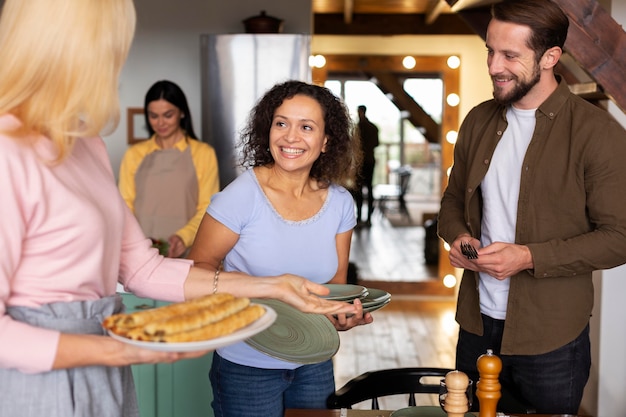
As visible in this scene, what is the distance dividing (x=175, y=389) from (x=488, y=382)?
1.80 meters

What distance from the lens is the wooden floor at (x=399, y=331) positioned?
558 cm

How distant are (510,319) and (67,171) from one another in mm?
1497

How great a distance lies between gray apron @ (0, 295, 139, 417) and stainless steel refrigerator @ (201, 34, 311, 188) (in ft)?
11.6

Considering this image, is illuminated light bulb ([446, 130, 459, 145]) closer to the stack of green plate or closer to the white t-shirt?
the white t-shirt

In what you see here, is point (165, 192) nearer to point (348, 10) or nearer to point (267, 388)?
point (267, 388)

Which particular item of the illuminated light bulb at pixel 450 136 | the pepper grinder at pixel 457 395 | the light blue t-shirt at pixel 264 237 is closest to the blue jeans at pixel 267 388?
the light blue t-shirt at pixel 264 237

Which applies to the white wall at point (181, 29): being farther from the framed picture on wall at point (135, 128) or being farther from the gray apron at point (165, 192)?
the gray apron at point (165, 192)

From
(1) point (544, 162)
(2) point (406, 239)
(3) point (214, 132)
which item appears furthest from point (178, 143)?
(2) point (406, 239)

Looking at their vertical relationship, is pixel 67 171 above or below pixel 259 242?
above

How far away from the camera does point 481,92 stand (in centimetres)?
750

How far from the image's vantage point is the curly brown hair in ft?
8.05

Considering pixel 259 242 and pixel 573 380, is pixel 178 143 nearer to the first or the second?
pixel 259 242

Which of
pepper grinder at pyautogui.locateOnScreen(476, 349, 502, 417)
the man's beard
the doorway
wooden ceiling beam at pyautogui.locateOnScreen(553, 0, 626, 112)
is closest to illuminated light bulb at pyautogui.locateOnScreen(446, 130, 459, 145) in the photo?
the doorway

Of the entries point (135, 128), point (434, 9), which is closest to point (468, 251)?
point (135, 128)
